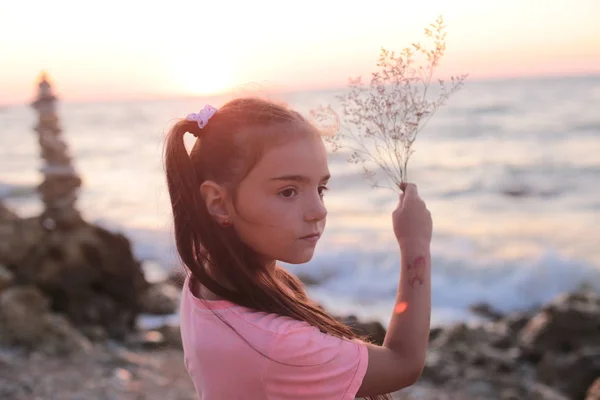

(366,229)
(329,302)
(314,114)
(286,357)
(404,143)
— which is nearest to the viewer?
(286,357)

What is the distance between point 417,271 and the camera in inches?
70.6

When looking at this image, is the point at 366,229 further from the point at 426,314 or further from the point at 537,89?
the point at 537,89

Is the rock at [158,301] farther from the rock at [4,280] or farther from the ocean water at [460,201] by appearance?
the ocean water at [460,201]

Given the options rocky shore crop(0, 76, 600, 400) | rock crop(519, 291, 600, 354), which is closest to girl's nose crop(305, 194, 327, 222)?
rocky shore crop(0, 76, 600, 400)

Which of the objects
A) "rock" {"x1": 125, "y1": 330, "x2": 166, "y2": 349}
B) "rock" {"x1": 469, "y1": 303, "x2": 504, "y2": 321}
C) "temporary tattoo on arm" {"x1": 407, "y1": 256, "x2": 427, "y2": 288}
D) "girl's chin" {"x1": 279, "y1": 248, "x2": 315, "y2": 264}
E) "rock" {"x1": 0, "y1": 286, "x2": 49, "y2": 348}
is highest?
"girl's chin" {"x1": 279, "y1": 248, "x2": 315, "y2": 264}

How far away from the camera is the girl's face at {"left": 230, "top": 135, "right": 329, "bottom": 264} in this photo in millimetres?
1683

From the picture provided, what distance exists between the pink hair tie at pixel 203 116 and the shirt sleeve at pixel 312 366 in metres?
0.62

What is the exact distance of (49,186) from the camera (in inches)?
365

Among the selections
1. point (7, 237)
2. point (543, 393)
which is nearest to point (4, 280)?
point (7, 237)

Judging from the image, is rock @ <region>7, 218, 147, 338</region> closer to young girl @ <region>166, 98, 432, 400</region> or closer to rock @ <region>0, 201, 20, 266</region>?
rock @ <region>0, 201, 20, 266</region>

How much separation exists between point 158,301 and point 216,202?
28.9 feet

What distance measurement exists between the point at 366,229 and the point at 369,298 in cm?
477

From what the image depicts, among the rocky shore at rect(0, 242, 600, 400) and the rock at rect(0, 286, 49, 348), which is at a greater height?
the rock at rect(0, 286, 49, 348)

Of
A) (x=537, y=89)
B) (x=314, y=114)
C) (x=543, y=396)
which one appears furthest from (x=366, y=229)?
(x=537, y=89)
